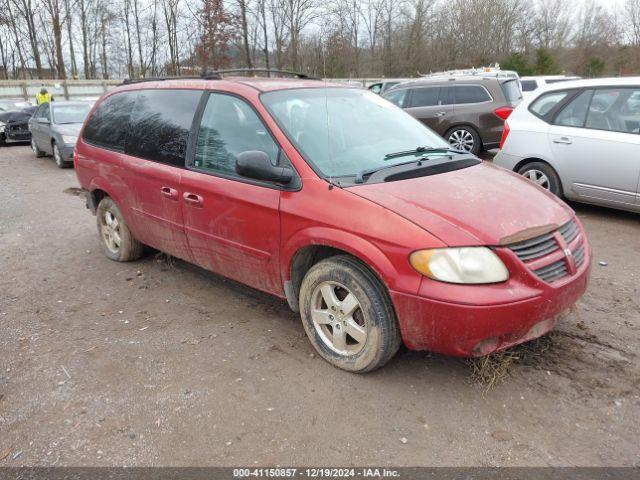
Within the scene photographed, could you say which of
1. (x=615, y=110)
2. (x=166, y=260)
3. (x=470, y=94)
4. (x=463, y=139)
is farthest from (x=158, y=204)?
(x=470, y=94)

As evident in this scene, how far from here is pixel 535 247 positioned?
9.52ft

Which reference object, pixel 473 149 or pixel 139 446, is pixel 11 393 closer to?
pixel 139 446

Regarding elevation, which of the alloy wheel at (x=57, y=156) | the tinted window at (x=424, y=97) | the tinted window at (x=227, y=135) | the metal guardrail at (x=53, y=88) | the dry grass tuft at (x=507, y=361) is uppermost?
the metal guardrail at (x=53, y=88)

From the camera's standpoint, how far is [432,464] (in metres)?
2.52

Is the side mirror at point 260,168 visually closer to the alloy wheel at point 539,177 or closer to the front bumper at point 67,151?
the alloy wheel at point 539,177

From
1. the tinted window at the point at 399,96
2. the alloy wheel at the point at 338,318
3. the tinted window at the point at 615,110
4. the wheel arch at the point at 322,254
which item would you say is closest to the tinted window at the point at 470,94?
the tinted window at the point at 399,96

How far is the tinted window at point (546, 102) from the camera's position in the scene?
667 cm

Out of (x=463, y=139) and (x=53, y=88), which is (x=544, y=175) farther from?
(x=53, y=88)

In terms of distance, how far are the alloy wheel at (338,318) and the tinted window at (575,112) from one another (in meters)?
4.69

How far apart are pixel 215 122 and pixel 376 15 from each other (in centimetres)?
5228

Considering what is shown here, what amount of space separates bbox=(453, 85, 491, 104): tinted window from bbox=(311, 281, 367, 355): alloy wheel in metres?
9.30

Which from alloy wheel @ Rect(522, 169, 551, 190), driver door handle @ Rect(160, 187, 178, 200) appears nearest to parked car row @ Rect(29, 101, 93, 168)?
driver door handle @ Rect(160, 187, 178, 200)

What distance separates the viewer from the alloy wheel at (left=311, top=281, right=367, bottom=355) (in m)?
3.14

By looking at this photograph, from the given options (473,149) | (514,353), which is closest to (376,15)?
(473,149)
